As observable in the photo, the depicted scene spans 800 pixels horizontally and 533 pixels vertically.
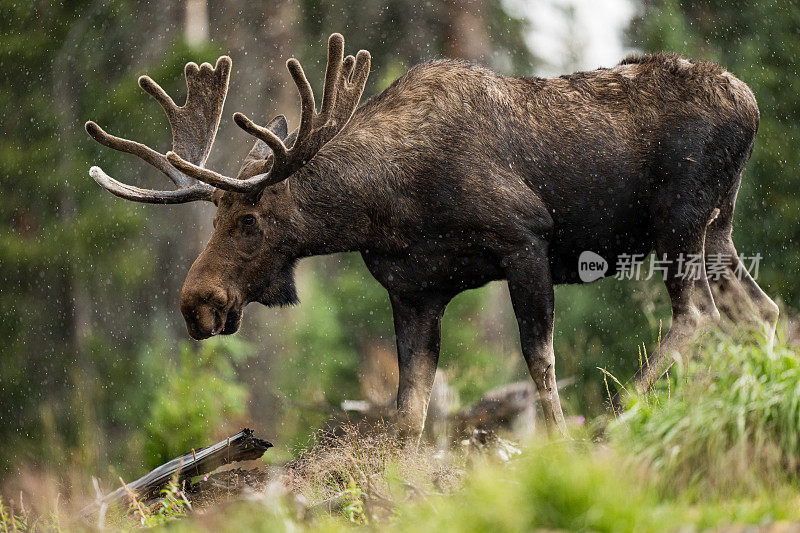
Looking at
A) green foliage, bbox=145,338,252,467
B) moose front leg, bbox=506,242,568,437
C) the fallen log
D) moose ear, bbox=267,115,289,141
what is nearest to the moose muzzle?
the fallen log

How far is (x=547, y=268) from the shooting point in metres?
5.11

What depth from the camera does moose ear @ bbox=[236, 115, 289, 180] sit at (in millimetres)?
5344

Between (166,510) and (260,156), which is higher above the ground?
(260,156)

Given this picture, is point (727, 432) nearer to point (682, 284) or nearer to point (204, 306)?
point (682, 284)

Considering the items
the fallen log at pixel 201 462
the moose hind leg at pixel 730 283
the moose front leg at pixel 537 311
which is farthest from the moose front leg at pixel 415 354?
the moose hind leg at pixel 730 283

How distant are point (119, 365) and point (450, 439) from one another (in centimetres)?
430

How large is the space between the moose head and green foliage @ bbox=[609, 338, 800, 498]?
2.18 m

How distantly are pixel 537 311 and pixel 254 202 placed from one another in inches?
66.5

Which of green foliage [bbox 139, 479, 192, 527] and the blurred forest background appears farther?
the blurred forest background

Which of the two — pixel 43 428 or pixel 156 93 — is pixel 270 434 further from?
pixel 156 93

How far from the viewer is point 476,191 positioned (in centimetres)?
509

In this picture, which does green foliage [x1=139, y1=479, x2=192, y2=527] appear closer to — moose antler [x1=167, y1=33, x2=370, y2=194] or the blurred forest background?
moose antler [x1=167, y1=33, x2=370, y2=194]

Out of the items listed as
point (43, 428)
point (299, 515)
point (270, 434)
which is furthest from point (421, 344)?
point (43, 428)

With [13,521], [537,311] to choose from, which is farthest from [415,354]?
[13,521]
